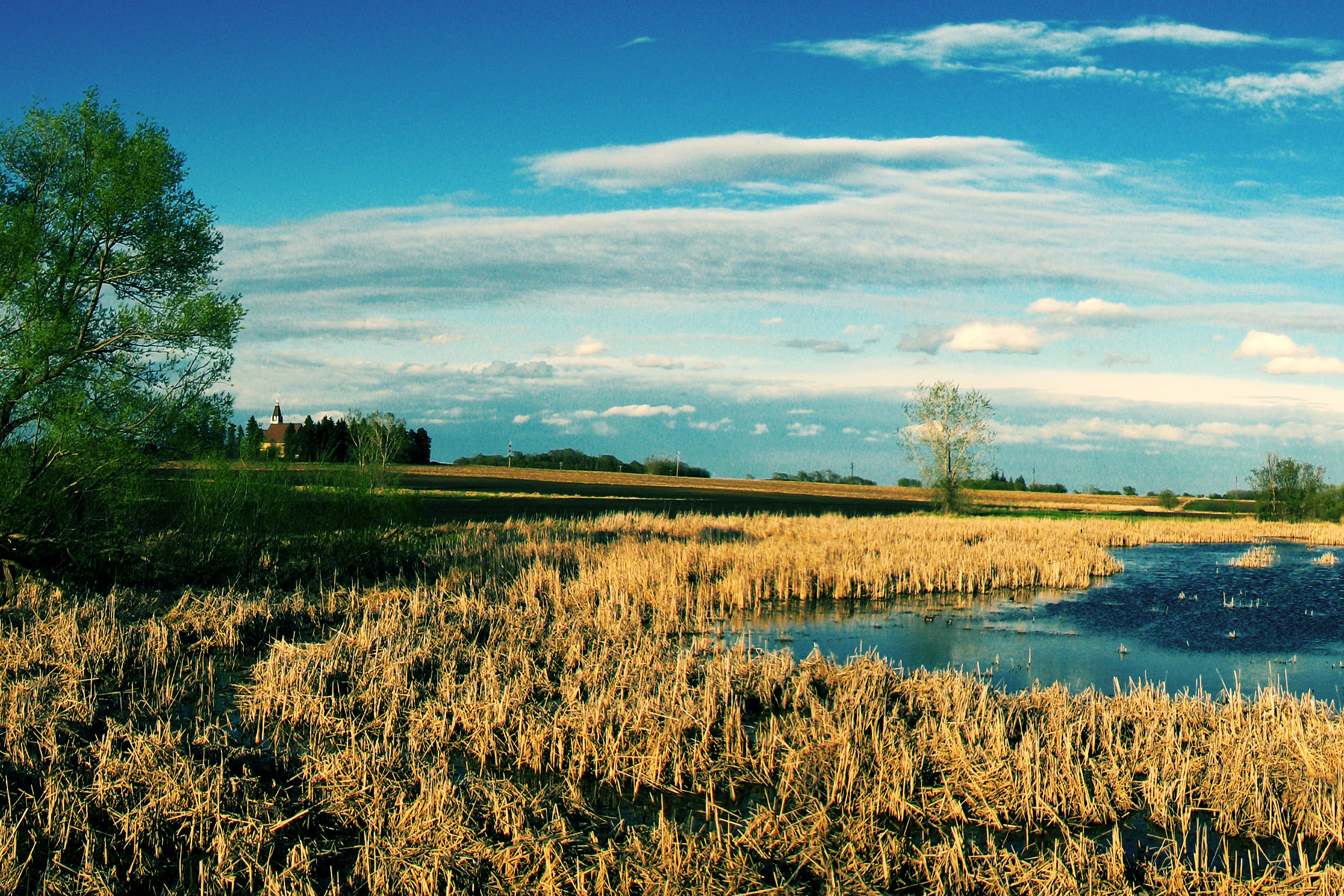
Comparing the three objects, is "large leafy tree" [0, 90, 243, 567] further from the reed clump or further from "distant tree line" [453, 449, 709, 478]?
"distant tree line" [453, 449, 709, 478]

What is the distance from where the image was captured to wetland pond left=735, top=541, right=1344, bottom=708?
15.0m

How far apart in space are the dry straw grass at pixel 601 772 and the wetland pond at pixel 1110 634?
2.56m

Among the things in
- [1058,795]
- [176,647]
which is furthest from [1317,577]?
[176,647]

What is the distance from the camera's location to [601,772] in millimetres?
9031

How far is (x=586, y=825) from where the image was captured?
755 cm

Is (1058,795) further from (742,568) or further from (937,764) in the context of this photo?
(742,568)

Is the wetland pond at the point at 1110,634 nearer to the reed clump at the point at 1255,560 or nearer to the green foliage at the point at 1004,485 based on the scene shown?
the reed clump at the point at 1255,560

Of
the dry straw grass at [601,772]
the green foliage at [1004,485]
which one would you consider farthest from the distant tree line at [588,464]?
the dry straw grass at [601,772]

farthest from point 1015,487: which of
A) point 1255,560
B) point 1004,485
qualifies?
point 1255,560

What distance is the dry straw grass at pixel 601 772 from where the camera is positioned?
21.8 ft

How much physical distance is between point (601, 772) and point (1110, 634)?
1405 centimetres

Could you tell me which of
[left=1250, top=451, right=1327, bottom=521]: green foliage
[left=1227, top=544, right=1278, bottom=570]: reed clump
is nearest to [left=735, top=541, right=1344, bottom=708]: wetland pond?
[left=1227, top=544, right=1278, bottom=570]: reed clump

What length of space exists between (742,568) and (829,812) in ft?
52.6

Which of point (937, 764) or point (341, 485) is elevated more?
point (341, 485)
